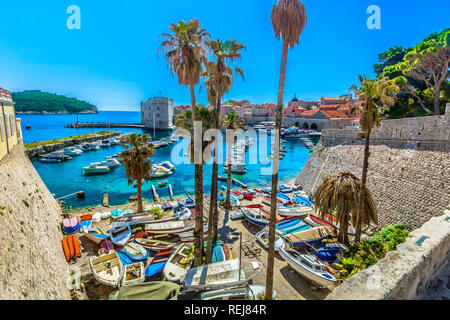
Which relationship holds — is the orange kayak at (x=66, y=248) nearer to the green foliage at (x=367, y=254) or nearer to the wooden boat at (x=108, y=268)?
the wooden boat at (x=108, y=268)

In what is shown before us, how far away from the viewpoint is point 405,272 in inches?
243

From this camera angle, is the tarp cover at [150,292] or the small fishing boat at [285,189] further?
the small fishing boat at [285,189]

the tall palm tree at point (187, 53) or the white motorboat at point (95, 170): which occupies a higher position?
the tall palm tree at point (187, 53)

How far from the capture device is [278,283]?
38.2 feet

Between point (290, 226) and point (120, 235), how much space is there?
1343 cm

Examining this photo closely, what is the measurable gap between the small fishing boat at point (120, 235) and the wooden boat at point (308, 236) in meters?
11.6

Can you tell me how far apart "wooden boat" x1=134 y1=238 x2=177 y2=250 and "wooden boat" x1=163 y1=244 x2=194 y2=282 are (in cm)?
129

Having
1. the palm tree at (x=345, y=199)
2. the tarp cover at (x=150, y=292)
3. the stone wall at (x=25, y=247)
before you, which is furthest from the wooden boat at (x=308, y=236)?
the stone wall at (x=25, y=247)

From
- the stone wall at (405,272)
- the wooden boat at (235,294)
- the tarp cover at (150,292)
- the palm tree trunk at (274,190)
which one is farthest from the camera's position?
the wooden boat at (235,294)

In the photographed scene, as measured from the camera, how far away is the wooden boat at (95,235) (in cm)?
1581

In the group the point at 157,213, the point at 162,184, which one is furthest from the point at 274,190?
the point at 162,184

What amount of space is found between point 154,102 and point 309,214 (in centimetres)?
11250

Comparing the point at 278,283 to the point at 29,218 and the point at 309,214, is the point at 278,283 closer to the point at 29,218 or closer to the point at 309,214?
the point at 309,214
